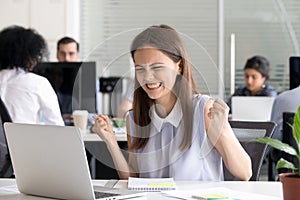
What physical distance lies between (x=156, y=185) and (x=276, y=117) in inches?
97.4

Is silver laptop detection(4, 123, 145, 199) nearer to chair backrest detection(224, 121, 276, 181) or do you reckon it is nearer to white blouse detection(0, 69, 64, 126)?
chair backrest detection(224, 121, 276, 181)

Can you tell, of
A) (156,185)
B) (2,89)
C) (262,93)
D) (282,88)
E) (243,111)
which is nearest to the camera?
(156,185)

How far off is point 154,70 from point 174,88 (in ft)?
0.41

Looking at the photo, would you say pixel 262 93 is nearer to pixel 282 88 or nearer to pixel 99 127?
pixel 282 88

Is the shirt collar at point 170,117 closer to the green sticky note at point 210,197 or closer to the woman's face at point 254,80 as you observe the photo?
the green sticky note at point 210,197

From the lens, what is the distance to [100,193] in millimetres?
1869

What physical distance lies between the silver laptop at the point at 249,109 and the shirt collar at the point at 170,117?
2.14 meters

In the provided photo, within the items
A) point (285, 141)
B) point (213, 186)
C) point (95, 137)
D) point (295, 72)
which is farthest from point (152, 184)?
point (295, 72)

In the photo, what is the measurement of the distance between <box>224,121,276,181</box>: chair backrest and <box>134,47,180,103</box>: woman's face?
53 centimetres

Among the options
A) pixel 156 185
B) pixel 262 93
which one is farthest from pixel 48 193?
pixel 262 93

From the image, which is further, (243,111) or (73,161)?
(243,111)

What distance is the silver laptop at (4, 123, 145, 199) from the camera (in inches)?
69.4

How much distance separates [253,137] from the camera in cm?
267

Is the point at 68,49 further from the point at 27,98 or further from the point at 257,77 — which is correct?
the point at 27,98
